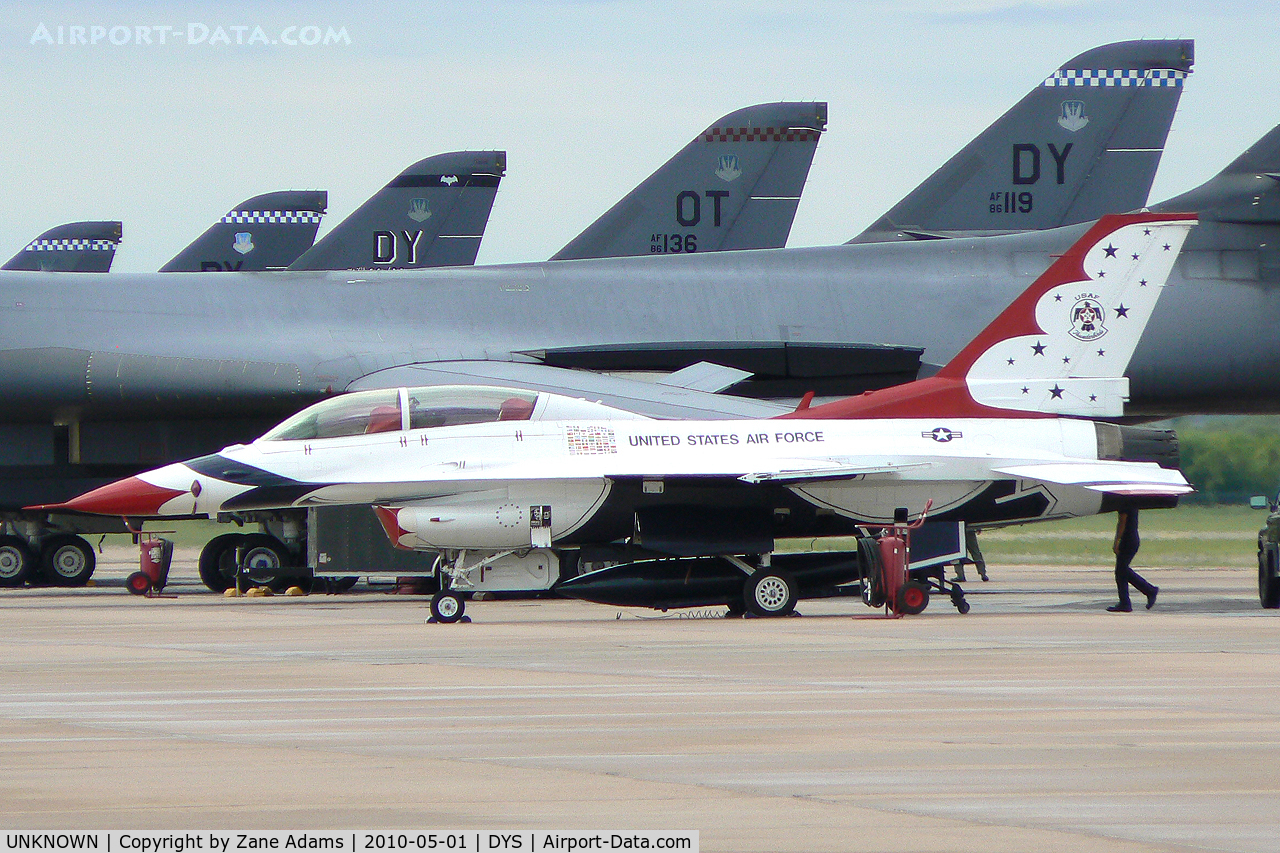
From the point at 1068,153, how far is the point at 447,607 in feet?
40.4

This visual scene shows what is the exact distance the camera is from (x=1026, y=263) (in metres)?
20.7

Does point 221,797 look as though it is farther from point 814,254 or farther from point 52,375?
point 814,254

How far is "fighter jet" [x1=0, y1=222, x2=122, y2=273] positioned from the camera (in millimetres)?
36156

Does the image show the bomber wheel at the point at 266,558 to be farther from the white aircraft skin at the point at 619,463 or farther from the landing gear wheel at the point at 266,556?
the white aircraft skin at the point at 619,463

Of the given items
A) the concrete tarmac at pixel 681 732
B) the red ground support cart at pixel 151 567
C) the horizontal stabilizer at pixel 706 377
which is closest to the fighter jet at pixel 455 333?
the horizontal stabilizer at pixel 706 377

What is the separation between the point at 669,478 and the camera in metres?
12.9

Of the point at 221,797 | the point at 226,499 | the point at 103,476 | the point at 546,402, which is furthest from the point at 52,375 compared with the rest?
A: the point at 221,797

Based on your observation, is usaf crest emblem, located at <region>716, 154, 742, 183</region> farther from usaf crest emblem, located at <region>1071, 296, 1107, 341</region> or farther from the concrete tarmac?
the concrete tarmac

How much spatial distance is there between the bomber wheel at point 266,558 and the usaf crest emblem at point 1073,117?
36.7 ft

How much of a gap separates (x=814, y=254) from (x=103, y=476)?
903cm

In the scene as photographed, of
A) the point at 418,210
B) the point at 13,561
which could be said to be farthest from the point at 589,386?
the point at 418,210

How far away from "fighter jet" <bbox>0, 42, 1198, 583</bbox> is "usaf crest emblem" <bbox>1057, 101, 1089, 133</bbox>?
0.26 ft

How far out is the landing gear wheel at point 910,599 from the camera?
12.8 metres

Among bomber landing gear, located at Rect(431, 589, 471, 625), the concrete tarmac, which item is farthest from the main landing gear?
bomber landing gear, located at Rect(431, 589, 471, 625)
